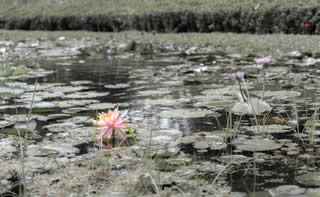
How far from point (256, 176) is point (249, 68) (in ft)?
8.76

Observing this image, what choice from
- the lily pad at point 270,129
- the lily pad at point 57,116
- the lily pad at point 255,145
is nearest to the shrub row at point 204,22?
the lily pad at point 270,129

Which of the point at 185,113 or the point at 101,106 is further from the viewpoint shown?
the point at 101,106

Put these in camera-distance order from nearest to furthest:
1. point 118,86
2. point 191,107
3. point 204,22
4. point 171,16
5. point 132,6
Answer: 1. point 191,107
2. point 118,86
3. point 204,22
4. point 171,16
5. point 132,6

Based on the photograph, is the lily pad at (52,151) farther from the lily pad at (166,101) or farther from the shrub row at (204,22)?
the shrub row at (204,22)

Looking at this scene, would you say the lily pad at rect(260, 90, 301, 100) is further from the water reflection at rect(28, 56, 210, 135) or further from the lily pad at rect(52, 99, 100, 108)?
the lily pad at rect(52, 99, 100, 108)

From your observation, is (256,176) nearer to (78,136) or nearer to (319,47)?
(78,136)

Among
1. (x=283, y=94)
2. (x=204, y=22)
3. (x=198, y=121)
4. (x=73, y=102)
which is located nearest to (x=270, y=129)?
(x=198, y=121)

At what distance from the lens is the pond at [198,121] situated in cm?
126

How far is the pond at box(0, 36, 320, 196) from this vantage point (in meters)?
1.26

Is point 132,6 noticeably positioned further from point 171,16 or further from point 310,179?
point 310,179

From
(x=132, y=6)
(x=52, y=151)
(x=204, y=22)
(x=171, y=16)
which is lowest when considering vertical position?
(x=52, y=151)

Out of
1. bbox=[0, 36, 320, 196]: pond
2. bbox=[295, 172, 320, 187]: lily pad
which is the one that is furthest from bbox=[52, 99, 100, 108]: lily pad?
bbox=[295, 172, 320, 187]: lily pad

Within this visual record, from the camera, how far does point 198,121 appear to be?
1.90m

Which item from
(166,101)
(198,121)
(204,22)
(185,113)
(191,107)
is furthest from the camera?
(204,22)
